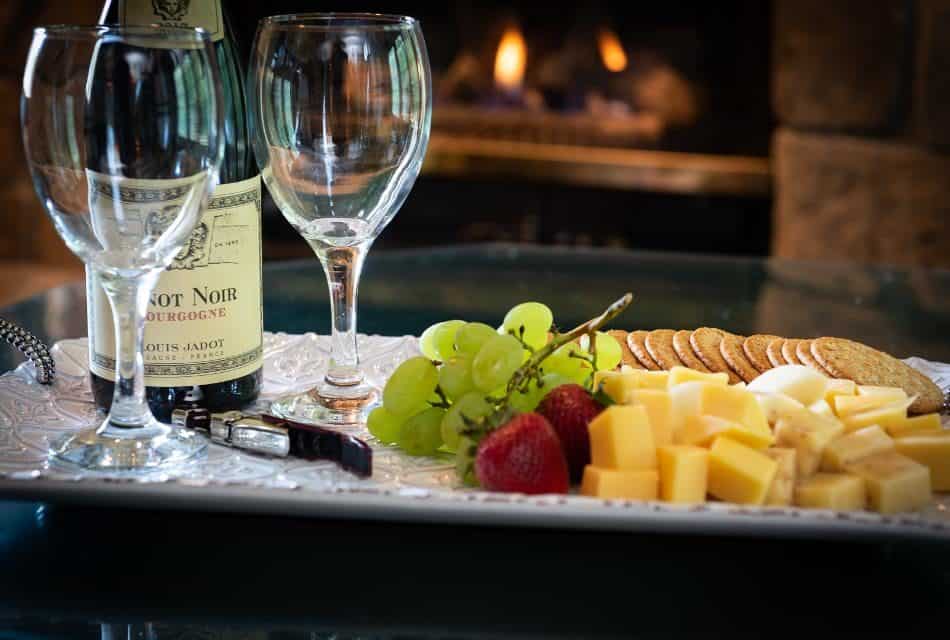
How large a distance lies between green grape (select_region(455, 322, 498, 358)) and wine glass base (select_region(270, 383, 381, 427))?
10 centimetres

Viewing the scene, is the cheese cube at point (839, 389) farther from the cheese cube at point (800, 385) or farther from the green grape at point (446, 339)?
the green grape at point (446, 339)

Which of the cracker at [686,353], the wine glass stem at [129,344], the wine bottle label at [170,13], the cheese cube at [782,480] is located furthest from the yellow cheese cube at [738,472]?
the wine bottle label at [170,13]

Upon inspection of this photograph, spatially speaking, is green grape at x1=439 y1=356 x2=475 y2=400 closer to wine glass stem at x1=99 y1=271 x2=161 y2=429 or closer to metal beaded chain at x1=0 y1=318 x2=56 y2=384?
wine glass stem at x1=99 y1=271 x2=161 y2=429

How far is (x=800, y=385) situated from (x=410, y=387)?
0.23 metres

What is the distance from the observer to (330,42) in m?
0.75

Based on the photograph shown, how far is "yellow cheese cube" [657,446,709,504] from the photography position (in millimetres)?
633

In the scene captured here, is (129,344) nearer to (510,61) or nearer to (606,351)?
(606,351)

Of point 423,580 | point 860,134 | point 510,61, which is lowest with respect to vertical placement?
point 423,580

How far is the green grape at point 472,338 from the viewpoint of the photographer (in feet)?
2.47

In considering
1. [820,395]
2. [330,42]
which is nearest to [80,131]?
[330,42]

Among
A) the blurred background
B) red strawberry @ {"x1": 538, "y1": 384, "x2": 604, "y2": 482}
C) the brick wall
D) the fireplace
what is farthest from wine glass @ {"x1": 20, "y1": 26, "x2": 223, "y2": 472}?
the fireplace

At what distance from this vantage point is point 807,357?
866 mm

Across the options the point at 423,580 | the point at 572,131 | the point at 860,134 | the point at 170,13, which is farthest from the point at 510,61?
the point at 423,580

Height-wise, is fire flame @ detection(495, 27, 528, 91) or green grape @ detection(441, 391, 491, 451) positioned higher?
fire flame @ detection(495, 27, 528, 91)
